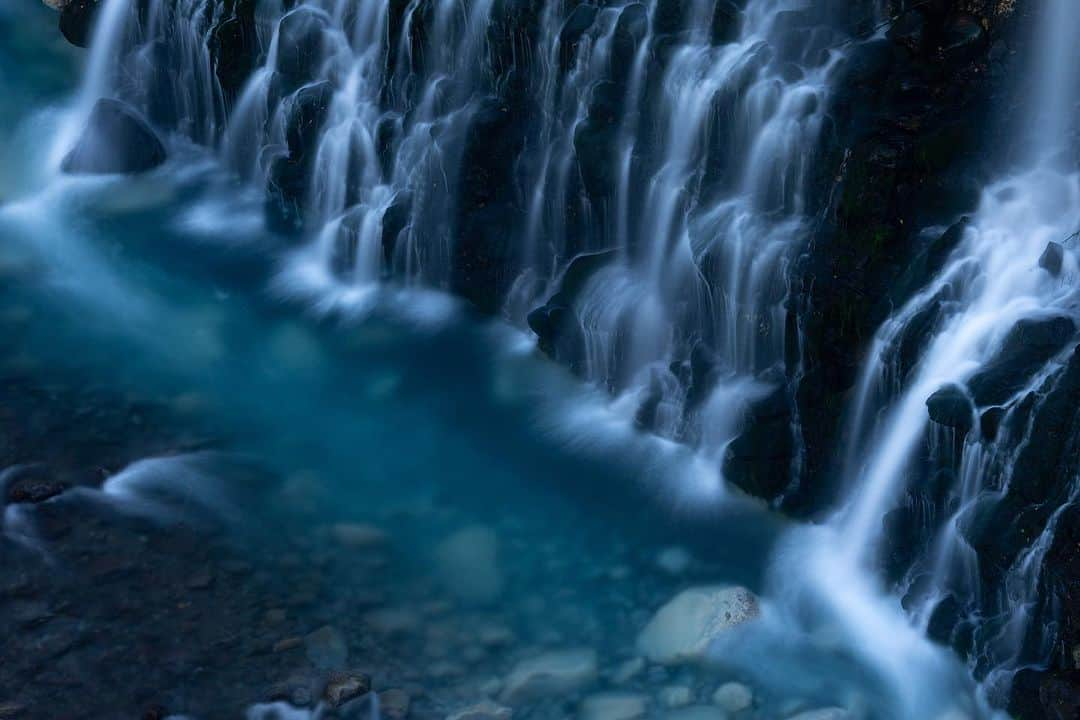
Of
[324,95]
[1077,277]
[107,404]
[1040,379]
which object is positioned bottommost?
[107,404]

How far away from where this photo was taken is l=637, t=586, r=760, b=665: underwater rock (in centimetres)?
934

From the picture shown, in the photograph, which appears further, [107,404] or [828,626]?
[107,404]

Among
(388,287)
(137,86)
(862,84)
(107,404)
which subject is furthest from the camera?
(137,86)

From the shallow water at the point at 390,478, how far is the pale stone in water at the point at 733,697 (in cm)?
7

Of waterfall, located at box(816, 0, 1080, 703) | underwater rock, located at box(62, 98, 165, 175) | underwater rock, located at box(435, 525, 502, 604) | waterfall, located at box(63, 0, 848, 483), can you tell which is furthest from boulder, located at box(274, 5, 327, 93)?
waterfall, located at box(816, 0, 1080, 703)

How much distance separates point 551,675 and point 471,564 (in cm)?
144

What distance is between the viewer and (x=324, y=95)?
46.6 feet

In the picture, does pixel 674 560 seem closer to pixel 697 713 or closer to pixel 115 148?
pixel 697 713

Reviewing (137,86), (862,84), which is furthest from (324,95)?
(862,84)

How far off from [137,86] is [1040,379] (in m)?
11.8

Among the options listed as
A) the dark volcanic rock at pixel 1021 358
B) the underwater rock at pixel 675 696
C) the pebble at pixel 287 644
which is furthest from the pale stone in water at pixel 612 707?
the dark volcanic rock at pixel 1021 358

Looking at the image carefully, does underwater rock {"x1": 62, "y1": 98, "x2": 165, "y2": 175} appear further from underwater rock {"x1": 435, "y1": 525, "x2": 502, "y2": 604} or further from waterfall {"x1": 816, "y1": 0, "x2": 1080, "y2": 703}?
waterfall {"x1": 816, "y1": 0, "x2": 1080, "y2": 703}

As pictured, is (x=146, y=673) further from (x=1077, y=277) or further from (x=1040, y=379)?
(x=1077, y=277)

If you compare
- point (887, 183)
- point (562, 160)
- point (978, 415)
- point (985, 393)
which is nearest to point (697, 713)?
point (978, 415)
